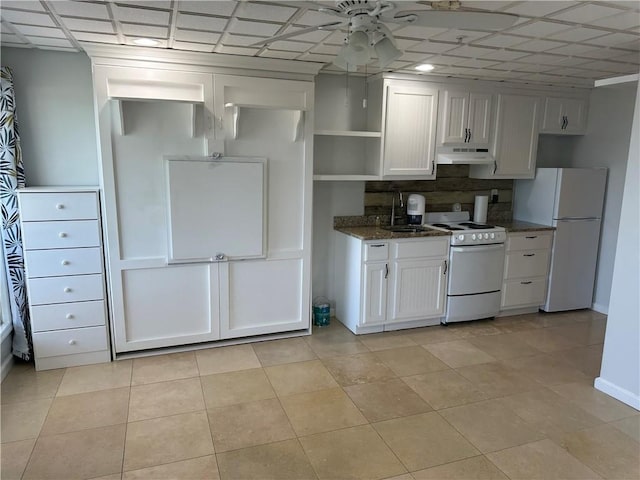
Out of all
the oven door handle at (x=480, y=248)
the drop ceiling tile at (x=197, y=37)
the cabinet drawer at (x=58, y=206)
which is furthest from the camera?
the oven door handle at (x=480, y=248)

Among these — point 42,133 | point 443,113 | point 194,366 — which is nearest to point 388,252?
point 443,113

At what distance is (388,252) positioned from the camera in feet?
12.9

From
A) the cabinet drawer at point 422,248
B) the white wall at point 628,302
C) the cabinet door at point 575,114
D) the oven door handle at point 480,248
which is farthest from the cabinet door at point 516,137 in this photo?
the white wall at point 628,302

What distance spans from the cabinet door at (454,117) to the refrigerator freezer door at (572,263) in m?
1.39

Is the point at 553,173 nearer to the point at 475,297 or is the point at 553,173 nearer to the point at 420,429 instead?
the point at 475,297

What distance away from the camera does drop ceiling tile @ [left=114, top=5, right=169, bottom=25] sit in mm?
2320

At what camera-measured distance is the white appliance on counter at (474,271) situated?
13.6 feet

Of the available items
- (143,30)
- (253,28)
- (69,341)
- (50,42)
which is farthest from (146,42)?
(69,341)

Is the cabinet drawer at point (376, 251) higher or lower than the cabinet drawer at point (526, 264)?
higher

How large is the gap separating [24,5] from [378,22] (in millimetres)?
1777

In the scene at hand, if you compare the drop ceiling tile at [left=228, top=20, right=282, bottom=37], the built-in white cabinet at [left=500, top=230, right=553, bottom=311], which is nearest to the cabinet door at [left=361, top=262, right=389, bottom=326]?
the built-in white cabinet at [left=500, top=230, right=553, bottom=311]

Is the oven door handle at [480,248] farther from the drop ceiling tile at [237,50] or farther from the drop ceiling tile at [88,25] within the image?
the drop ceiling tile at [88,25]

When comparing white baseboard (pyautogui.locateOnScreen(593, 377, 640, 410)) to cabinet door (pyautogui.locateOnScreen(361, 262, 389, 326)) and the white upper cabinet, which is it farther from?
the white upper cabinet

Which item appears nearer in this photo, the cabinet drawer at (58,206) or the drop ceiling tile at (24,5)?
the drop ceiling tile at (24,5)
